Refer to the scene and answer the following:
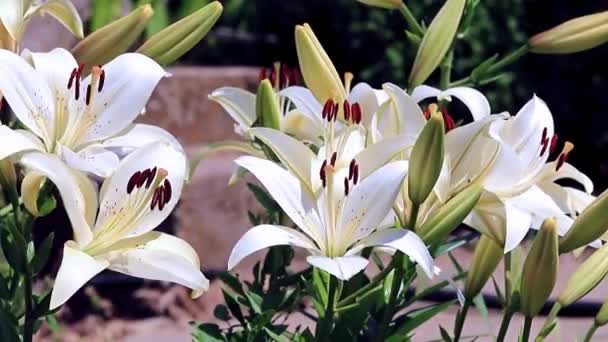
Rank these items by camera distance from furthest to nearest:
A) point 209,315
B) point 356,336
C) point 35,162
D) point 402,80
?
point 402,80 → point 209,315 → point 356,336 → point 35,162

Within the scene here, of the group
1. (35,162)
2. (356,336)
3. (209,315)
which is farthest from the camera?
(209,315)

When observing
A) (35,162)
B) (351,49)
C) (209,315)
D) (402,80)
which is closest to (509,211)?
(35,162)

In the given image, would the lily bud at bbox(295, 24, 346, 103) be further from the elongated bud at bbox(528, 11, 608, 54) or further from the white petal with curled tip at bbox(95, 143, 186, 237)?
the elongated bud at bbox(528, 11, 608, 54)

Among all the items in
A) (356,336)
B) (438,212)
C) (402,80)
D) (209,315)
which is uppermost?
(438,212)

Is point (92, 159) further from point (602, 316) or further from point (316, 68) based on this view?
point (602, 316)

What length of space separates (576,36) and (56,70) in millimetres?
501

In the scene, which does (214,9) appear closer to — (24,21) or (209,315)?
(24,21)

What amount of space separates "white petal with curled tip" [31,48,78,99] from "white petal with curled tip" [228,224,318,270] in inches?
6.5

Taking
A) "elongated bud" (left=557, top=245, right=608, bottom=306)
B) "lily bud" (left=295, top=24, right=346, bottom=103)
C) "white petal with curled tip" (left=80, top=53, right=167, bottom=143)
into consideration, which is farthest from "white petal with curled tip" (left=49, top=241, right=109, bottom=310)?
"elongated bud" (left=557, top=245, right=608, bottom=306)

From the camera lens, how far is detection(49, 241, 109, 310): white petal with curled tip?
739 millimetres

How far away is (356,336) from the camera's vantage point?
857 mm

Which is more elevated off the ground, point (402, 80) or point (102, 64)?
point (102, 64)

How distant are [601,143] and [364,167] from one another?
12.8 ft

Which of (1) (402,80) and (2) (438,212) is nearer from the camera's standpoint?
(2) (438,212)
